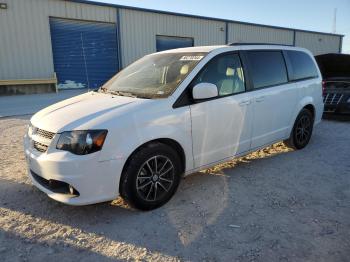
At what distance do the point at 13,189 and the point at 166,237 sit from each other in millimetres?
2266

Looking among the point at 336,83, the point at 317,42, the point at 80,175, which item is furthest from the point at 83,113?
the point at 317,42

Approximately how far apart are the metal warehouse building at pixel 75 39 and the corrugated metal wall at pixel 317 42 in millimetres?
11603

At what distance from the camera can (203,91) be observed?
366 centimetres

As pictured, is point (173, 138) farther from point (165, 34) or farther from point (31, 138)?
point (165, 34)

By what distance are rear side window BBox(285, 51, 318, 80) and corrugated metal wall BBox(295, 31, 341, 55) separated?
76.1ft

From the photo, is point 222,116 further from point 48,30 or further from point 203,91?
point 48,30

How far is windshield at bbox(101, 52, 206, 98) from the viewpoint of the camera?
3.78 m

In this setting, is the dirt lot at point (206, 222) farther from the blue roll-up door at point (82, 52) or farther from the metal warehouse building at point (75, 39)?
the blue roll-up door at point (82, 52)

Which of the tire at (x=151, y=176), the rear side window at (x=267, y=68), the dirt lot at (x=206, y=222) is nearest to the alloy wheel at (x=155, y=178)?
the tire at (x=151, y=176)

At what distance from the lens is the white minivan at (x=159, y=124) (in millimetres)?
3105

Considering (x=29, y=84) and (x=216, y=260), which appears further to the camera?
(x=29, y=84)

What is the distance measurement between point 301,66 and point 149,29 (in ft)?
43.1

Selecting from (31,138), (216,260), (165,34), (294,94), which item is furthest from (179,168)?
(165,34)

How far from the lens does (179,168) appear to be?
12.2 ft
